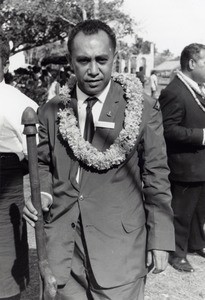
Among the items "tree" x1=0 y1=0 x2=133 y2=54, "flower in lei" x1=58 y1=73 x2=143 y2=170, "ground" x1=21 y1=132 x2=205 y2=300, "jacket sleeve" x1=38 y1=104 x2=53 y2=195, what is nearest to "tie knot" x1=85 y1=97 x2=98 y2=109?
"flower in lei" x1=58 y1=73 x2=143 y2=170

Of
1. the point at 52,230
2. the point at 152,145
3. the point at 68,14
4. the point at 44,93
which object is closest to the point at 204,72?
the point at 152,145

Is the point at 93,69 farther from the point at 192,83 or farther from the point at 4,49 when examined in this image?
the point at 192,83

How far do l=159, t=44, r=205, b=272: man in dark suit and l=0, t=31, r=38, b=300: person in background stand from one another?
6.23 feet

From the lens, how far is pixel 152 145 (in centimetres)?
253

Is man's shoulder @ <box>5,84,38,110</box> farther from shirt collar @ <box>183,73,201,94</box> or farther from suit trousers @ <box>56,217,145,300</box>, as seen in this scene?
shirt collar @ <box>183,73,201,94</box>

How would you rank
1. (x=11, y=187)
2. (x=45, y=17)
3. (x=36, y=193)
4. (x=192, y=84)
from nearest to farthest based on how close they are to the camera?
(x=36, y=193) < (x=11, y=187) < (x=192, y=84) < (x=45, y=17)

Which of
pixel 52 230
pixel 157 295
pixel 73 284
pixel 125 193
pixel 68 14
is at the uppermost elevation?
pixel 68 14

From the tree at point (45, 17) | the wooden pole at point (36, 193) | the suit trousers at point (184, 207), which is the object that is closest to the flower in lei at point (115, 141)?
the wooden pole at point (36, 193)

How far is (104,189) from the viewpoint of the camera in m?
2.53

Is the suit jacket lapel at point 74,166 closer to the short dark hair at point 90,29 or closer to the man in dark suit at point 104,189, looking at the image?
the man in dark suit at point 104,189

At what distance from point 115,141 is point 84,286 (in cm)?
82

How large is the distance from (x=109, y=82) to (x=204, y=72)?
7.97ft

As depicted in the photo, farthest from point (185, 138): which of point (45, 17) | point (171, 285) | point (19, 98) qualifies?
point (45, 17)

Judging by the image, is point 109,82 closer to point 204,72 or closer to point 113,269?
point 113,269
